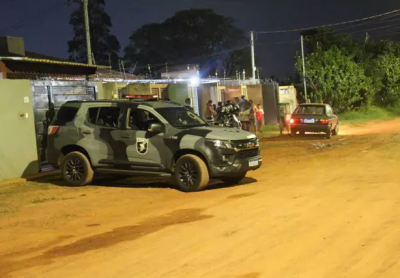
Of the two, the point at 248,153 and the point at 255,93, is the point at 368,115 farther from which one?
the point at 248,153

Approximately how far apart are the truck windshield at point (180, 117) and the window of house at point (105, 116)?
3.24 feet

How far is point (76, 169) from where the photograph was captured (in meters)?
11.7

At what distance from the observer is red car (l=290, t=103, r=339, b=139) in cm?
2075

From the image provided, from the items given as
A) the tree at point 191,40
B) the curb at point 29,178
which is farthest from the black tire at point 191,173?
the tree at point 191,40

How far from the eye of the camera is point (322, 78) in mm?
36156

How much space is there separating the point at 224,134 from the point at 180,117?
1.36m

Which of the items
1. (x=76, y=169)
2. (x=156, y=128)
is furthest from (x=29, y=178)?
(x=156, y=128)

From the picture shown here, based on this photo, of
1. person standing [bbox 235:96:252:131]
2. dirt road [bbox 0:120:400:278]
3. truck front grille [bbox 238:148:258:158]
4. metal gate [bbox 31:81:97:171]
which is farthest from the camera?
person standing [bbox 235:96:252:131]

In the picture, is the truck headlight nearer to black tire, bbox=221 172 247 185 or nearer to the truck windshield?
the truck windshield

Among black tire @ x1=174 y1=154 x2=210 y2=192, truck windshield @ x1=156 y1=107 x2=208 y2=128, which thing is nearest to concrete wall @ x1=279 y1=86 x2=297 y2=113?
truck windshield @ x1=156 y1=107 x2=208 y2=128

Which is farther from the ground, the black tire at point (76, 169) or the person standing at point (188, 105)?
the person standing at point (188, 105)

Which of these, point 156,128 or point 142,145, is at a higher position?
point 156,128

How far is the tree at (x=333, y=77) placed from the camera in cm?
3616

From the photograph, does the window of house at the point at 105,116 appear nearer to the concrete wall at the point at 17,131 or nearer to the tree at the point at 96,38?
the concrete wall at the point at 17,131
